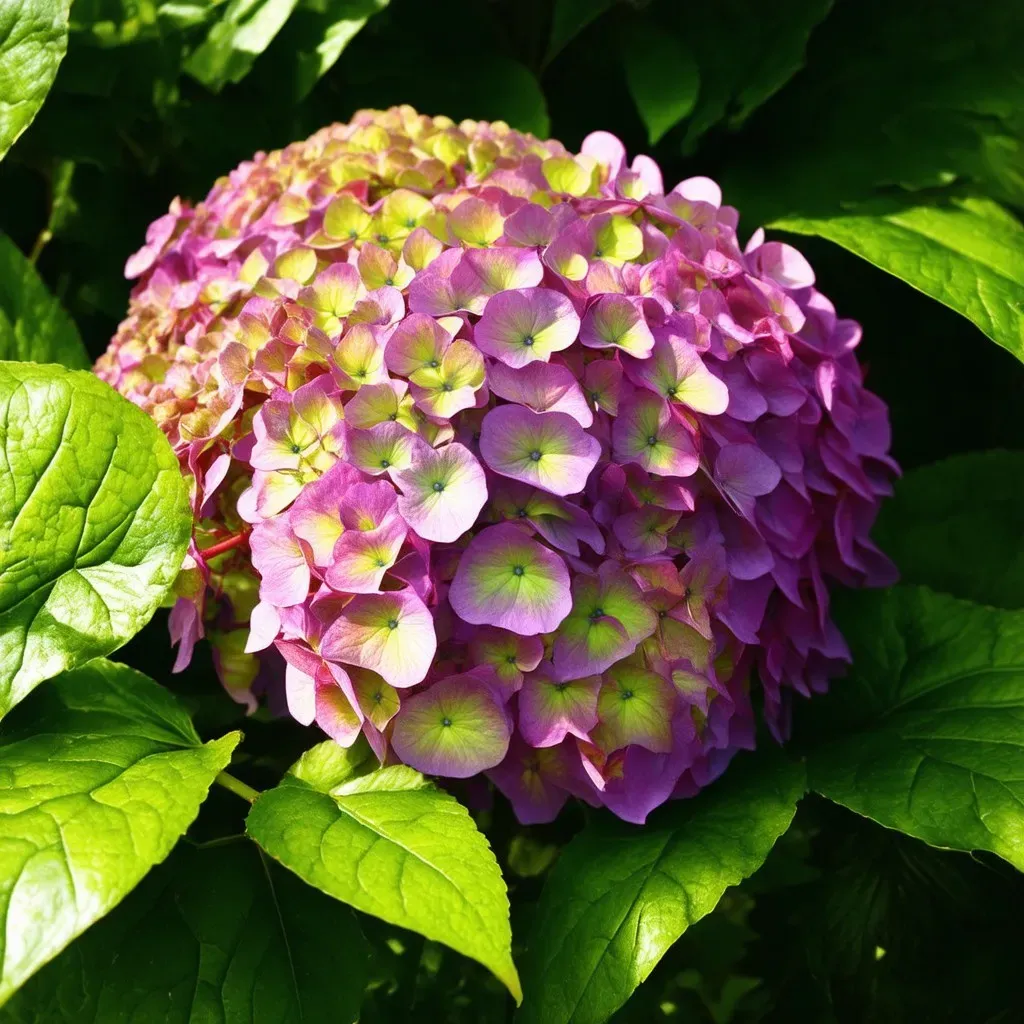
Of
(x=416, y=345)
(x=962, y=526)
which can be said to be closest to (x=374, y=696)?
(x=416, y=345)

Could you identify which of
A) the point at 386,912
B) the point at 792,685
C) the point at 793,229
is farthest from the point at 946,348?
the point at 386,912

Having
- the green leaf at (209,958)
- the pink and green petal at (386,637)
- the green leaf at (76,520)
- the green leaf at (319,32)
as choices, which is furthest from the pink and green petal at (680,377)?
the green leaf at (319,32)

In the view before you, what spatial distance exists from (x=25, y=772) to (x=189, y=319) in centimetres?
44

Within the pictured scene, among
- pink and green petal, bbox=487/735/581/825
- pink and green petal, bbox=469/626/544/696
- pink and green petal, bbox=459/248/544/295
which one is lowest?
pink and green petal, bbox=487/735/581/825

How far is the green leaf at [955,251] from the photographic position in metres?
0.94

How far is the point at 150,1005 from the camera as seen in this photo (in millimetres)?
729

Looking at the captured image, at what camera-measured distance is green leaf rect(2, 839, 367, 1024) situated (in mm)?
733

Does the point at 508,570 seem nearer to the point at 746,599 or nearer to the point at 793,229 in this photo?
the point at 746,599

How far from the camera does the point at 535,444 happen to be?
2.53ft

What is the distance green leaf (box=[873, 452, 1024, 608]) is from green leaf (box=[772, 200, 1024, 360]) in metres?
0.26

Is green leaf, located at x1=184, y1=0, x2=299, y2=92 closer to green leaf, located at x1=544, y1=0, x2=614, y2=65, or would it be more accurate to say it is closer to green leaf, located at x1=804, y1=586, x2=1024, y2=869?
green leaf, located at x1=544, y1=0, x2=614, y2=65

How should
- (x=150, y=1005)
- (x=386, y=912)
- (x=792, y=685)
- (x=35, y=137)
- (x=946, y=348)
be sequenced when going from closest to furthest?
(x=386, y=912) → (x=150, y=1005) → (x=792, y=685) → (x=35, y=137) → (x=946, y=348)

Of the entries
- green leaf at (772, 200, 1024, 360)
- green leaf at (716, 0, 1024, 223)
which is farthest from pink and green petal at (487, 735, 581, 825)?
green leaf at (716, 0, 1024, 223)

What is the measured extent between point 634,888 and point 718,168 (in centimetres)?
87
